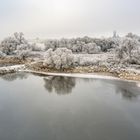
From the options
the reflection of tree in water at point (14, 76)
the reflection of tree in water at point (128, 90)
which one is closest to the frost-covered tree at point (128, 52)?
the reflection of tree in water at point (128, 90)

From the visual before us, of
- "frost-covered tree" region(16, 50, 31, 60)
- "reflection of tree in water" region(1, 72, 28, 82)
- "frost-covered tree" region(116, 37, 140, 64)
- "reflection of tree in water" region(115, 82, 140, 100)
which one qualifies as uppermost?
"frost-covered tree" region(116, 37, 140, 64)

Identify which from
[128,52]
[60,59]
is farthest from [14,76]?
[128,52]

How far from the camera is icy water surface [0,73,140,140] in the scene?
17.9 meters

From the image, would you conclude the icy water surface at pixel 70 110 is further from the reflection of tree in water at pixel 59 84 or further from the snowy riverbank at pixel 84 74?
the snowy riverbank at pixel 84 74

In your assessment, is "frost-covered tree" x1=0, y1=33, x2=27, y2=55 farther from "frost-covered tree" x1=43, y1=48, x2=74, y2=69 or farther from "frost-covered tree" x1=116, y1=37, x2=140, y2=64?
"frost-covered tree" x1=116, y1=37, x2=140, y2=64

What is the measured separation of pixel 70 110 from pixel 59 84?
1177cm

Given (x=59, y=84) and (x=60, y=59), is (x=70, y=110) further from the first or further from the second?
(x=60, y=59)

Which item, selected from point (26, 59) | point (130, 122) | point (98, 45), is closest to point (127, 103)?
point (130, 122)

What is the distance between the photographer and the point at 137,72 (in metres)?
39.4

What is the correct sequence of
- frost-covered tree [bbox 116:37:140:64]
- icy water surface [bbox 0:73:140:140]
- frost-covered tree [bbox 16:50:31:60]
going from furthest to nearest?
frost-covered tree [bbox 16:50:31:60] → frost-covered tree [bbox 116:37:140:64] → icy water surface [bbox 0:73:140:140]

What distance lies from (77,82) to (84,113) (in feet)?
44.9

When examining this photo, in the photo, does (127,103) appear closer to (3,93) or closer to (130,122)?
(130,122)

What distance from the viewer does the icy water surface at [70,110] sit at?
705 inches

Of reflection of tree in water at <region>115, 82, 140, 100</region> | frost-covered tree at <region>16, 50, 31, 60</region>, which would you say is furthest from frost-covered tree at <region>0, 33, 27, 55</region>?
reflection of tree in water at <region>115, 82, 140, 100</region>
